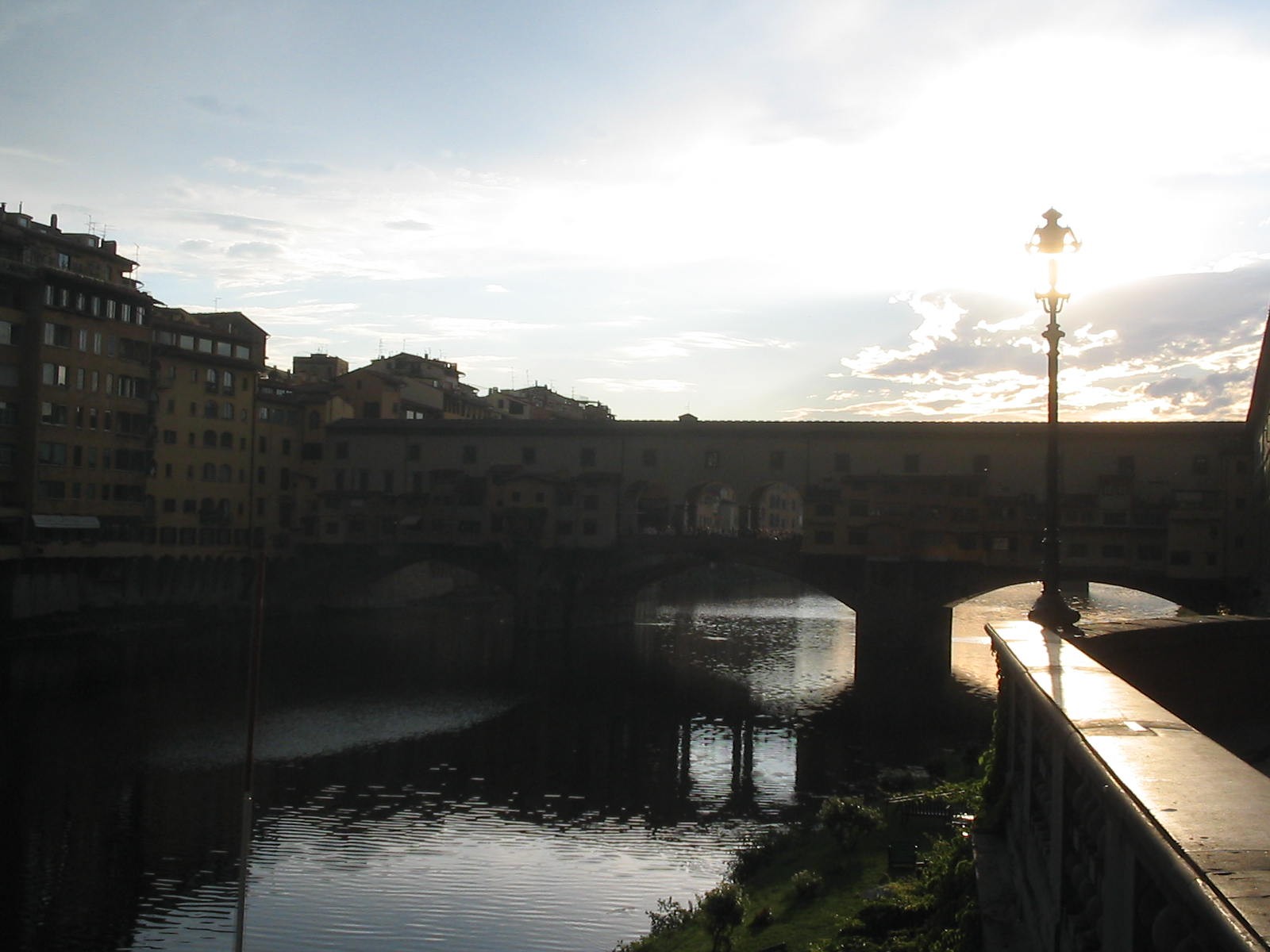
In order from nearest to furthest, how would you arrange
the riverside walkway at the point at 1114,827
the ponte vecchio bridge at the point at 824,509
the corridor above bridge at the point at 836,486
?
the riverside walkway at the point at 1114,827 → the ponte vecchio bridge at the point at 824,509 → the corridor above bridge at the point at 836,486

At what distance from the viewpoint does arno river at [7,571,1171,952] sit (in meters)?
19.5

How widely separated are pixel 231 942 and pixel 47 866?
569 centimetres

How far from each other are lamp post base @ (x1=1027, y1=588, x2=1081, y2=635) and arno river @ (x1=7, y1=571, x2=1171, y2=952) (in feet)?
30.7

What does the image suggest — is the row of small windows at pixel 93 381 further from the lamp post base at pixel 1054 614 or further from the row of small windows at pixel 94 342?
the lamp post base at pixel 1054 614

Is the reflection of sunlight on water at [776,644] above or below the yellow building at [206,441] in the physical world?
below

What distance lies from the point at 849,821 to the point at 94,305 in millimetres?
47158

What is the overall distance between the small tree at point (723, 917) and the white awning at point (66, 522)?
Answer: 148 ft

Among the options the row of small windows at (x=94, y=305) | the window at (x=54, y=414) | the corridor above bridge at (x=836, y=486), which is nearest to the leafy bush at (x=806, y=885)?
the corridor above bridge at (x=836, y=486)

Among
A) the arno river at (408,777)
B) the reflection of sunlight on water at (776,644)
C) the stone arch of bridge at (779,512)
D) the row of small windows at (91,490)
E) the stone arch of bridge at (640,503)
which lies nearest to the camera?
the arno river at (408,777)

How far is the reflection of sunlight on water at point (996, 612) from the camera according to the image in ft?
163

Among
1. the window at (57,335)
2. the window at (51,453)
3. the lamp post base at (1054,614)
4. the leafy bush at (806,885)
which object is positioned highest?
the window at (57,335)

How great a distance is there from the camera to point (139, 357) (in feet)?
189

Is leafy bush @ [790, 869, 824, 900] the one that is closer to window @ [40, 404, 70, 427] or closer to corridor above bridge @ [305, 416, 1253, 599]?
corridor above bridge @ [305, 416, 1253, 599]

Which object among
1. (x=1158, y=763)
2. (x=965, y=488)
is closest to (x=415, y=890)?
(x=1158, y=763)
